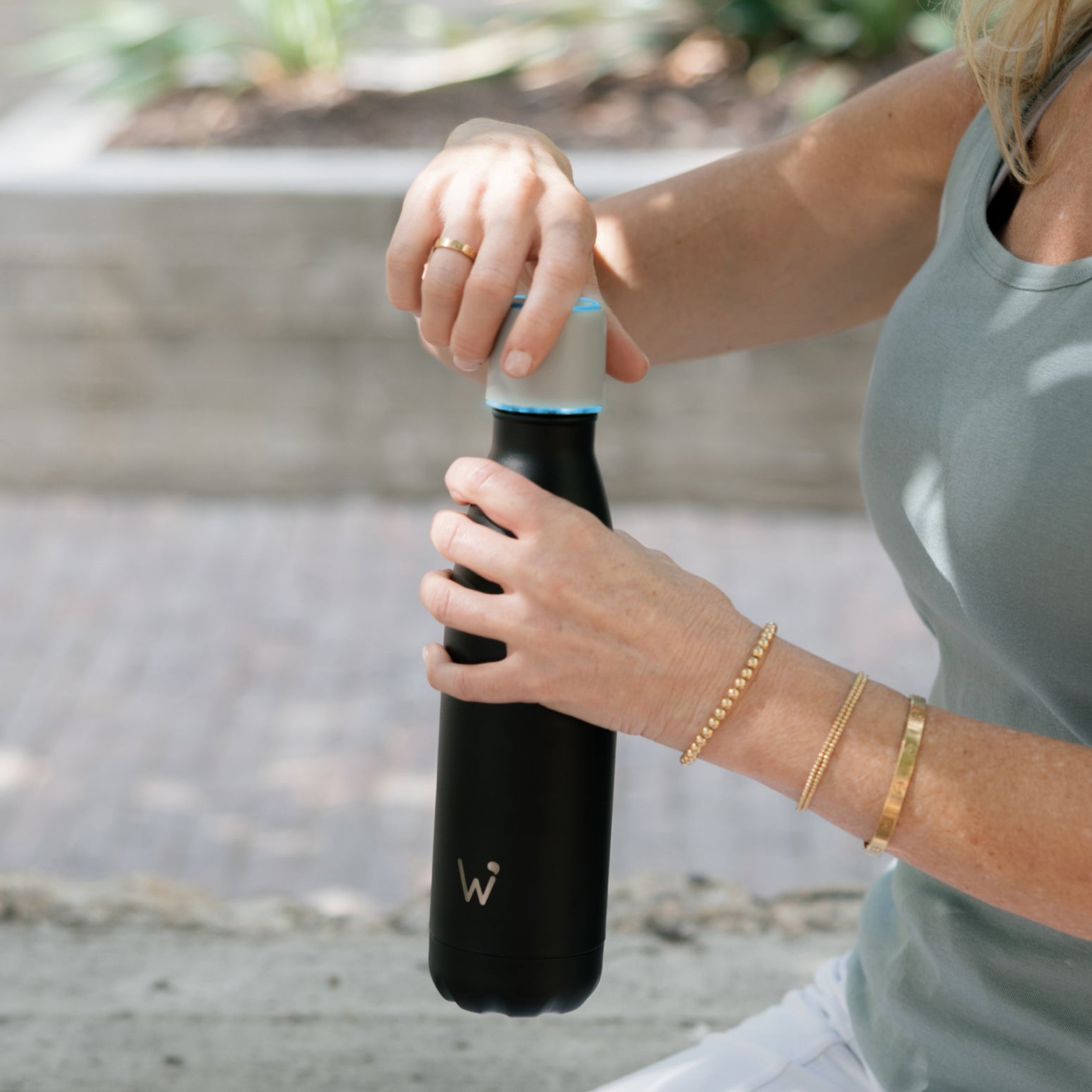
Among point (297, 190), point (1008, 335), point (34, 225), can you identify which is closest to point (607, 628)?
point (1008, 335)

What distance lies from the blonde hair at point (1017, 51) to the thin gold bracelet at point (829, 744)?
561 millimetres

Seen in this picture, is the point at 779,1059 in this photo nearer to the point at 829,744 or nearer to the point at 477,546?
the point at 829,744

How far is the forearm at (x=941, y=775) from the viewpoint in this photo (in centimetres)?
109

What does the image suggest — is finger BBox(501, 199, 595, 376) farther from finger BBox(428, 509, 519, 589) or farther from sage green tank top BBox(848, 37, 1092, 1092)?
sage green tank top BBox(848, 37, 1092, 1092)

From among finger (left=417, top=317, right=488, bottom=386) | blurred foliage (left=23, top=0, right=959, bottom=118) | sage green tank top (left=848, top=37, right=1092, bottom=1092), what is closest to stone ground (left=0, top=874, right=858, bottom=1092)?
sage green tank top (left=848, top=37, right=1092, bottom=1092)

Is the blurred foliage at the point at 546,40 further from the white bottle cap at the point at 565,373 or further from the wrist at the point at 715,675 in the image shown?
the wrist at the point at 715,675

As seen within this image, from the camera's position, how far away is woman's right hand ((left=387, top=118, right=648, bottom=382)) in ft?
3.71

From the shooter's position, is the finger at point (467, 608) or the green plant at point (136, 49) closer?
the finger at point (467, 608)

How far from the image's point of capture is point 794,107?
6.07 m

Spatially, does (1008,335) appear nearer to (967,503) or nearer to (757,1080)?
(967,503)

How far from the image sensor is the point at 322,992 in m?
2.12

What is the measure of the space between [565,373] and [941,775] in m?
0.45

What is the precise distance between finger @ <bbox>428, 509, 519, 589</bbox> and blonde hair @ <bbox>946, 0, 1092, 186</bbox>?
65cm

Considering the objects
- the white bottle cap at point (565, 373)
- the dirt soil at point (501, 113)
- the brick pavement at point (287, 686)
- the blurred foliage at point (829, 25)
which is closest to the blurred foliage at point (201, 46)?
the dirt soil at point (501, 113)
